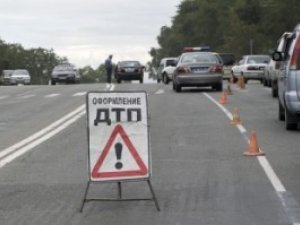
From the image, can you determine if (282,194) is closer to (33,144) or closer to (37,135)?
(33,144)

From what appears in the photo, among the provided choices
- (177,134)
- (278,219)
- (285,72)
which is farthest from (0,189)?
(285,72)

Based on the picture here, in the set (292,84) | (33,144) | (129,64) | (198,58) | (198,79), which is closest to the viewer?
(33,144)

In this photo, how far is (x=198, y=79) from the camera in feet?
99.2

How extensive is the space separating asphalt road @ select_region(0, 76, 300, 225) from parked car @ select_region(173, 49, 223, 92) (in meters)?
10.1

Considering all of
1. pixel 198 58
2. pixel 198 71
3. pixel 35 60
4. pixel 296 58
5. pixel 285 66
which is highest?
pixel 296 58

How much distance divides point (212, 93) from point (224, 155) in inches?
674

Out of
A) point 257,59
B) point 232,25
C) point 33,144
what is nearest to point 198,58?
point 257,59

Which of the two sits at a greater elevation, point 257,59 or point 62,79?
point 257,59

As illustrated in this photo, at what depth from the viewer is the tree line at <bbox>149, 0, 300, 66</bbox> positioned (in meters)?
67.4

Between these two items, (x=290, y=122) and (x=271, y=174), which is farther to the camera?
(x=290, y=122)

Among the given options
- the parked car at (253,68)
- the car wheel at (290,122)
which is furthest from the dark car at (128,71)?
the car wheel at (290,122)

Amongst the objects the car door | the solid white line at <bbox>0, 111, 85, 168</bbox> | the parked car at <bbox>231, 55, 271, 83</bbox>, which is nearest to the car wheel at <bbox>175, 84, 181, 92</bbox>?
the parked car at <bbox>231, 55, 271, 83</bbox>

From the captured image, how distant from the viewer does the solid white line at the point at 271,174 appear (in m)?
9.74

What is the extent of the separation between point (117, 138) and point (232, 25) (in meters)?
74.0
